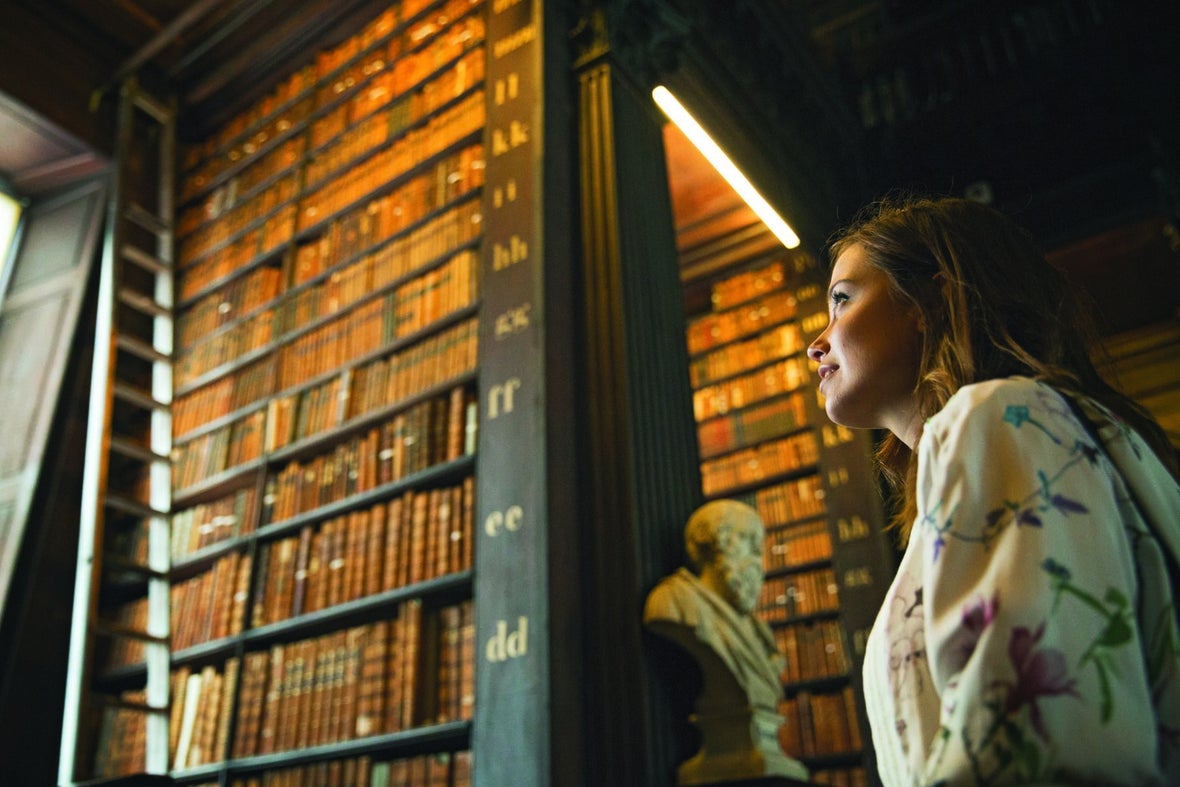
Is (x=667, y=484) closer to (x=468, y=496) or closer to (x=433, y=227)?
(x=468, y=496)

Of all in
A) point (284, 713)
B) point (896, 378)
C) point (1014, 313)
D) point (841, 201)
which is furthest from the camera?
point (841, 201)

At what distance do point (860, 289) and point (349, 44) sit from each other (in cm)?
385

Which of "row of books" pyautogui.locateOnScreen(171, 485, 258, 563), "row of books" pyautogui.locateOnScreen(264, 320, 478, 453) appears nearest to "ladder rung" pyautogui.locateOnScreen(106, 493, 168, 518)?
"row of books" pyautogui.locateOnScreen(171, 485, 258, 563)

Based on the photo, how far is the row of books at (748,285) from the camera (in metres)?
4.82

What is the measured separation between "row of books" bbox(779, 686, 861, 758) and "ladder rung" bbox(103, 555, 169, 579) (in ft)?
8.23

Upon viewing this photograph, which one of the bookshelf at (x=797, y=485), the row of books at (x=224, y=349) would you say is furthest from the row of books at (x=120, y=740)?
the bookshelf at (x=797, y=485)

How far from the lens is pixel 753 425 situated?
14.7 feet

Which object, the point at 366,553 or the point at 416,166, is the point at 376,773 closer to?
the point at 366,553

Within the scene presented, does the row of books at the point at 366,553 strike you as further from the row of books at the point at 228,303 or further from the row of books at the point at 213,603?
the row of books at the point at 228,303

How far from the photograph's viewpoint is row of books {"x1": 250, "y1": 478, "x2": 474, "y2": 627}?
2641mm

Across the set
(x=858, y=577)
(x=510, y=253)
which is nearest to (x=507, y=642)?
A: (x=510, y=253)

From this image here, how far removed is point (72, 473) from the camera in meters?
3.82

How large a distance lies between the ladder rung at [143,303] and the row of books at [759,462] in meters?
2.59

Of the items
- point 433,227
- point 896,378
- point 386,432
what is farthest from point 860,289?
point 433,227
